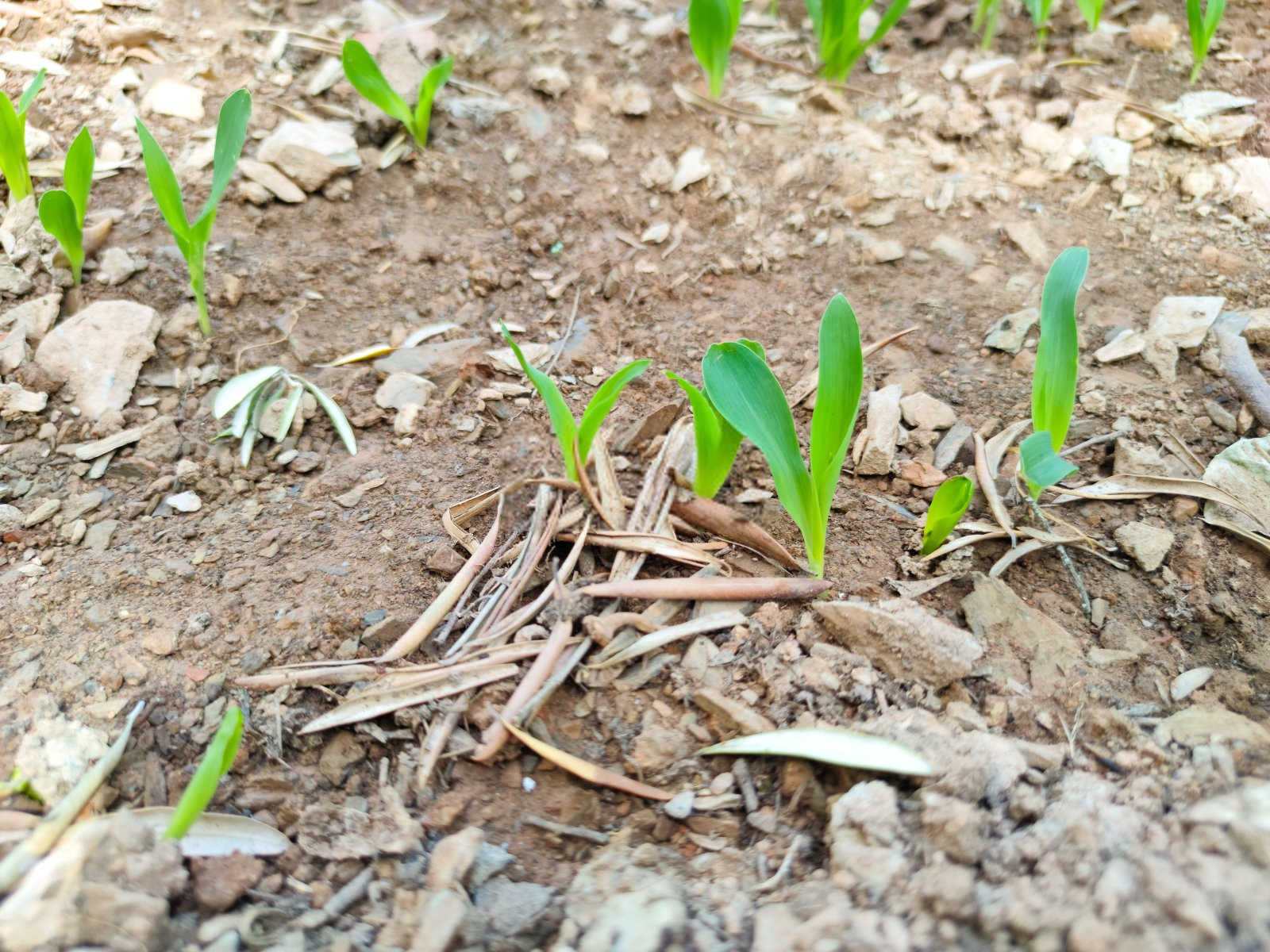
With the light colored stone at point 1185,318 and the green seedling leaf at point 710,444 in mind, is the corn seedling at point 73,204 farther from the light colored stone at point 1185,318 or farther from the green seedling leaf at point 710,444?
the light colored stone at point 1185,318

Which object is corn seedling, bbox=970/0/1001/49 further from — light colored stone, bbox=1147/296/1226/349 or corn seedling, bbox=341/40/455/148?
corn seedling, bbox=341/40/455/148

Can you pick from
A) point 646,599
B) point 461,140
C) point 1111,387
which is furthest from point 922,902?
point 461,140

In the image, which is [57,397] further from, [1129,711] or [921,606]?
[1129,711]

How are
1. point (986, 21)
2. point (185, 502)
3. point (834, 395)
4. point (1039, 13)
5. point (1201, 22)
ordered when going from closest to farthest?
point (834, 395), point (185, 502), point (1201, 22), point (1039, 13), point (986, 21)

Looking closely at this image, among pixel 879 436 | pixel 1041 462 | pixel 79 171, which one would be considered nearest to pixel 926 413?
pixel 879 436

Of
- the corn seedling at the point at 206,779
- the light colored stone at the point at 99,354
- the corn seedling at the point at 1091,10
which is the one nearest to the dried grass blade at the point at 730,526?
the corn seedling at the point at 206,779

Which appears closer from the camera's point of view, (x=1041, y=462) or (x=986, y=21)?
(x=1041, y=462)

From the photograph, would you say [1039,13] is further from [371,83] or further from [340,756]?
[340,756]

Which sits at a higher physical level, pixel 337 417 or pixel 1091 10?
pixel 1091 10
